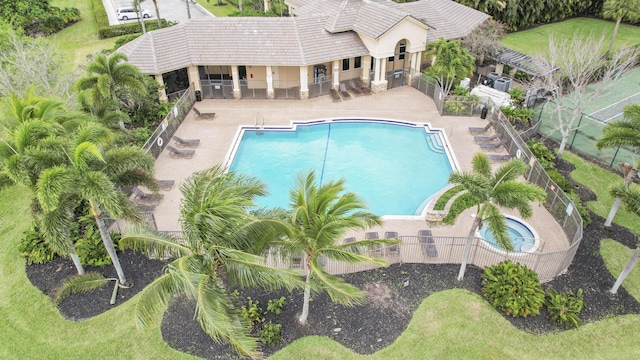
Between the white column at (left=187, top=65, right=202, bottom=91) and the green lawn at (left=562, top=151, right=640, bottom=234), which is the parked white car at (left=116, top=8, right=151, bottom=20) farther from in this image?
the green lawn at (left=562, top=151, right=640, bottom=234)

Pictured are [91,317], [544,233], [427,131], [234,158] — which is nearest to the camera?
[91,317]

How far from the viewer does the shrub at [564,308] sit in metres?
16.1

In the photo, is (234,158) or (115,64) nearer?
(115,64)

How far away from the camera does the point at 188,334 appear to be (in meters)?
15.7

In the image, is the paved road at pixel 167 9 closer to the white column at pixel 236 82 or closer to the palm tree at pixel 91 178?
the white column at pixel 236 82

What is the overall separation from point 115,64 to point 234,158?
26.7ft

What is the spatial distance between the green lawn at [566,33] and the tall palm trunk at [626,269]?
30.3 metres

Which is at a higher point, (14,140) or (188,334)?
(14,140)

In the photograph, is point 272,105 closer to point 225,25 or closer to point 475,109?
point 225,25

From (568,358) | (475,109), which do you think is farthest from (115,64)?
(568,358)

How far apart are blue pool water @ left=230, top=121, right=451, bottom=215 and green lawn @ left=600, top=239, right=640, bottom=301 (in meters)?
8.09

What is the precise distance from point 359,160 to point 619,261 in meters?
13.8

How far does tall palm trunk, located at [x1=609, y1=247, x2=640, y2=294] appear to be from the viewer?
16.2 meters

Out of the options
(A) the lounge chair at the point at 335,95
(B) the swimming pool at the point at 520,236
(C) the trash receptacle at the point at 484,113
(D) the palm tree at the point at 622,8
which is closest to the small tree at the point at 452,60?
(C) the trash receptacle at the point at 484,113
